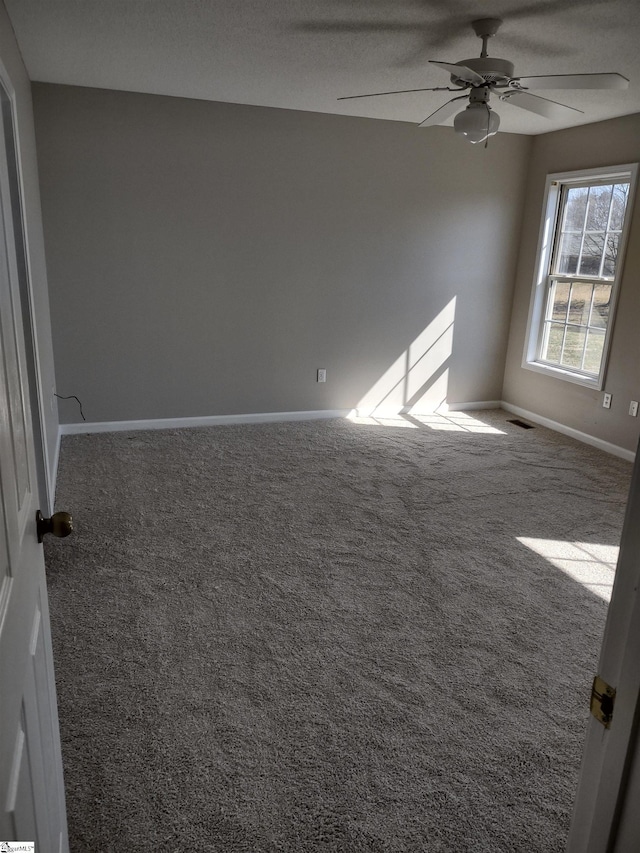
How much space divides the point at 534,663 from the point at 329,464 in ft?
7.62

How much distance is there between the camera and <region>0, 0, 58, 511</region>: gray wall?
3.18 m

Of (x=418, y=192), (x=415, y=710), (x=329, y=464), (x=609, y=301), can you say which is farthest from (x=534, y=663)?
(x=418, y=192)

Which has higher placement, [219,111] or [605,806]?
[219,111]

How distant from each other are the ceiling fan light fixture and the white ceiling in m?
0.34

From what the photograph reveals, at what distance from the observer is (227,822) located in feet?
5.61

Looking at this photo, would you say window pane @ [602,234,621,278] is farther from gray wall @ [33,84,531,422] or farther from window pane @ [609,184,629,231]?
gray wall @ [33,84,531,422]

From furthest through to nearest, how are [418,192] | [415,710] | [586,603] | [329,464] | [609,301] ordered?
[418,192], [609,301], [329,464], [586,603], [415,710]

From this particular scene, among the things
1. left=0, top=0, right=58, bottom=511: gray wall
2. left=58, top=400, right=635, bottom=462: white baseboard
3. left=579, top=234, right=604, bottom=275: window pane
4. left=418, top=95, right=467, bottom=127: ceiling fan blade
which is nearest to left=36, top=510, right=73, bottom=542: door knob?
left=0, top=0, right=58, bottom=511: gray wall

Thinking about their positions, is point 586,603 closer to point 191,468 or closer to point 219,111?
point 191,468

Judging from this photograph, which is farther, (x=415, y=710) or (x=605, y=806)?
(x=415, y=710)

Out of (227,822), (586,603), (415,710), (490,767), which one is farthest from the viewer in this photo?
(586,603)

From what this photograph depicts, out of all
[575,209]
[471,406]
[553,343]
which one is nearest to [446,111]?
[575,209]

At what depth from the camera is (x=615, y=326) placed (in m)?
4.86

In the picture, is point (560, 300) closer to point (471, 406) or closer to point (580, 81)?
point (471, 406)
